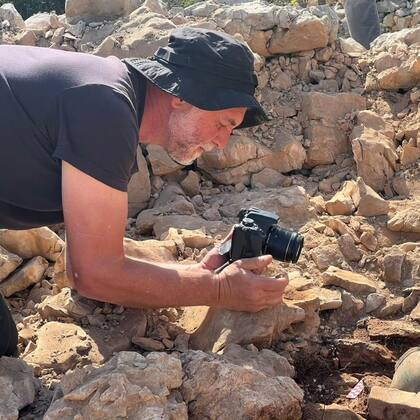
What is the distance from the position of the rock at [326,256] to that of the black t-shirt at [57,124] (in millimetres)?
1605

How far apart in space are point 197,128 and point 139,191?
2281 mm

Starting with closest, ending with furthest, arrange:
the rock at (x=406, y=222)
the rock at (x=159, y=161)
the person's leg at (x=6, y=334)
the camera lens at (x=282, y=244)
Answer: the person's leg at (x=6, y=334) < the camera lens at (x=282, y=244) < the rock at (x=406, y=222) < the rock at (x=159, y=161)

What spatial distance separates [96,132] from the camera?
2166mm

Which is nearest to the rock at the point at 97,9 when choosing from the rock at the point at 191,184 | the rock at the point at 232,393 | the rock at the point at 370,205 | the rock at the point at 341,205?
the rock at the point at 191,184

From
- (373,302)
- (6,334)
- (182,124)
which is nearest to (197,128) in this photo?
(182,124)

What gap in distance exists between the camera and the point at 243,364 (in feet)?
8.03

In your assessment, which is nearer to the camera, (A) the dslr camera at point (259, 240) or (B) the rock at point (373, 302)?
(A) the dslr camera at point (259, 240)

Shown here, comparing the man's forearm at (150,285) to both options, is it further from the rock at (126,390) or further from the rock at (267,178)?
the rock at (267,178)

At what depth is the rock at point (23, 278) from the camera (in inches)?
137

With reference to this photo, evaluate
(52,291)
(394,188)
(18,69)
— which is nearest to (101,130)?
(18,69)

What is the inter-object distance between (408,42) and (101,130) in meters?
4.55

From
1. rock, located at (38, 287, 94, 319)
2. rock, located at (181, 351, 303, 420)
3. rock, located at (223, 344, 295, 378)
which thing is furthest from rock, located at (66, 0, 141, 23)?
rock, located at (181, 351, 303, 420)

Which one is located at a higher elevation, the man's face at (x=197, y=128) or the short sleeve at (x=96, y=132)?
the short sleeve at (x=96, y=132)

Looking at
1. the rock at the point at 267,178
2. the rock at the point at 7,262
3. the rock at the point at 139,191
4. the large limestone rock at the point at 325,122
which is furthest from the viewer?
the large limestone rock at the point at 325,122
